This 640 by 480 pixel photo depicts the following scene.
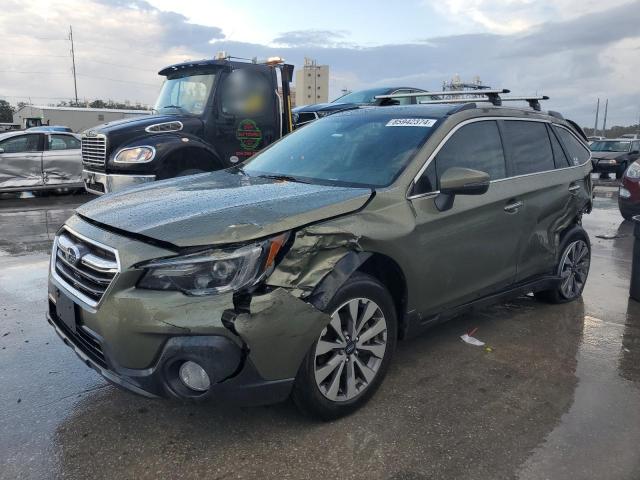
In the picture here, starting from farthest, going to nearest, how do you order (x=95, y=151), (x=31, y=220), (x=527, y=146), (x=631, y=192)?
(x=631, y=192) < (x=31, y=220) < (x=95, y=151) < (x=527, y=146)

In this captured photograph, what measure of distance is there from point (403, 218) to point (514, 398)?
134cm

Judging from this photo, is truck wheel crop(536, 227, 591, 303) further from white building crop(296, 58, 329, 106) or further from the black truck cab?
white building crop(296, 58, 329, 106)

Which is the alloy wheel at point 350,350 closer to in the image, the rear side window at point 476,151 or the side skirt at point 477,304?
the side skirt at point 477,304

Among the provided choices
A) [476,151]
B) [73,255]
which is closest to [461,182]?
[476,151]

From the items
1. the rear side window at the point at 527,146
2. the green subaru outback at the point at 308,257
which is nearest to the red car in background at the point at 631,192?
the rear side window at the point at 527,146

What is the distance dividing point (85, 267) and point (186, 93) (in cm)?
575

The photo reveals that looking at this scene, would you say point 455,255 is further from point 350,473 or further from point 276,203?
point 350,473

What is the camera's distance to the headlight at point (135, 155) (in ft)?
22.7

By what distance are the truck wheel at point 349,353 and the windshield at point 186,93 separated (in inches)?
217

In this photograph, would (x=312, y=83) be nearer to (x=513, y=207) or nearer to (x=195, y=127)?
(x=195, y=127)


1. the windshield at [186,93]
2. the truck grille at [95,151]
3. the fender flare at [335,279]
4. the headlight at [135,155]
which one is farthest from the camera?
the windshield at [186,93]

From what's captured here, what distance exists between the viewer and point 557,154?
493 cm

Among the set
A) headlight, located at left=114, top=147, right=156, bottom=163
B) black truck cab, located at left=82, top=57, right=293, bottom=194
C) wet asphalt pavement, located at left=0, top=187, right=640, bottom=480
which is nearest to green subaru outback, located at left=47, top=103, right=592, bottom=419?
wet asphalt pavement, located at left=0, top=187, right=640, bottom=480

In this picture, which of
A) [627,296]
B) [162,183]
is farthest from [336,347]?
[627,296]
